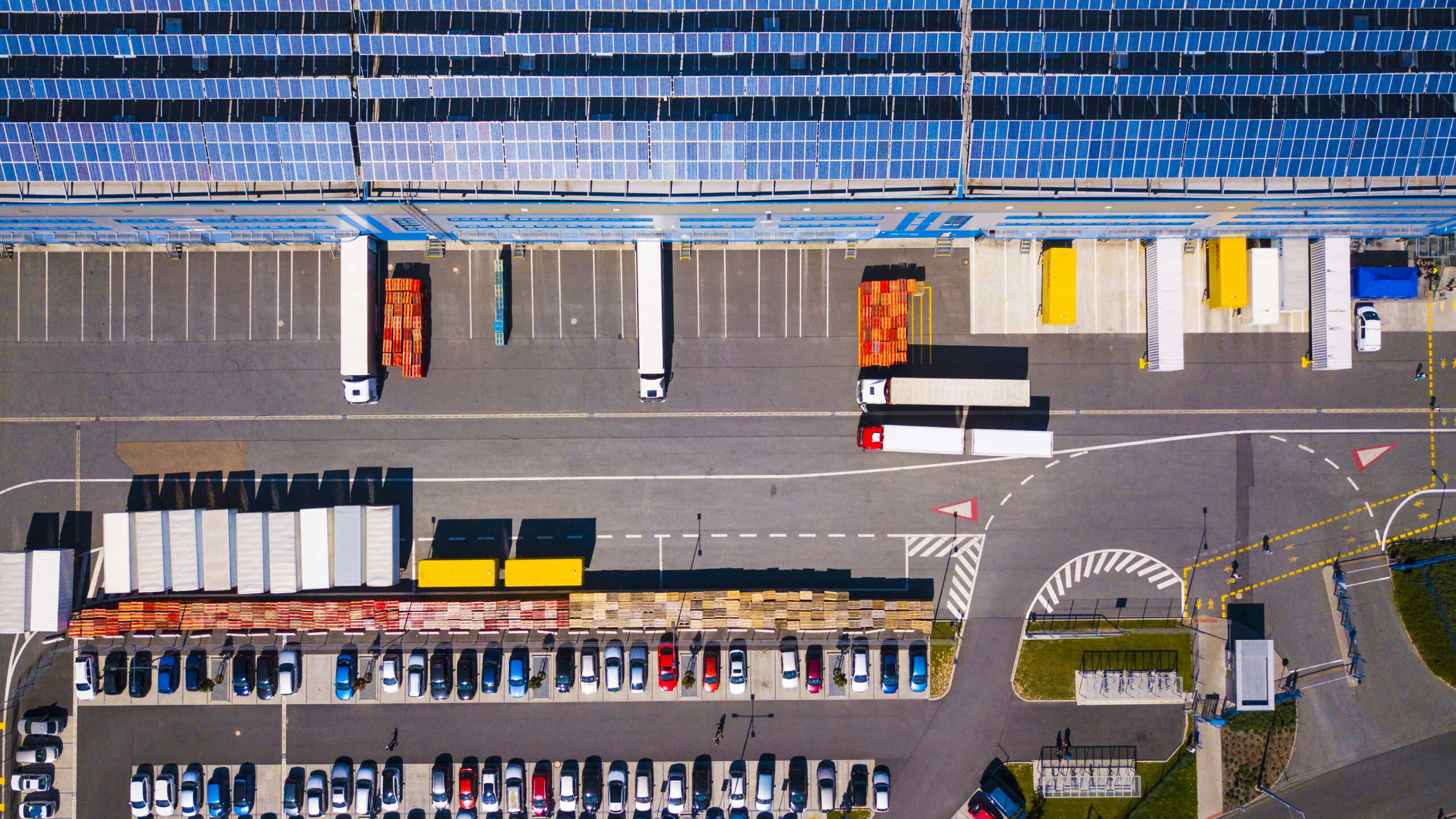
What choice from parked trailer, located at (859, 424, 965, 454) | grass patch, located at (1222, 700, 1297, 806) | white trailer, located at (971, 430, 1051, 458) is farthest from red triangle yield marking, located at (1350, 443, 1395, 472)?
parked trailer, located at (859, 424, 965, 454)

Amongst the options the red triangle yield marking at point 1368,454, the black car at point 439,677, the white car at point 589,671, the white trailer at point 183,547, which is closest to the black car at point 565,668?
the white car at point 589,671

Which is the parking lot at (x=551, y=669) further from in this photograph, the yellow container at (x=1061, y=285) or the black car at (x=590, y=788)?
the yellow container at (x=1061, y=285)

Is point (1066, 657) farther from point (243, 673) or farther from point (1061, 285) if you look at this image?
point (243, 673)

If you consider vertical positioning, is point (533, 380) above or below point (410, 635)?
above

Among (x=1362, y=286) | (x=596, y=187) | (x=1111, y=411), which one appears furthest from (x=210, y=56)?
(x=1362, y=286)

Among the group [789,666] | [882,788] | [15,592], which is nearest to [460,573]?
[789,666]

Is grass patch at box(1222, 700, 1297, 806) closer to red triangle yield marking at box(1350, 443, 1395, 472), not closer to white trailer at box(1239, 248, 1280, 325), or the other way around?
red triangle yield marking at box(1350, 443, 1395, 472)

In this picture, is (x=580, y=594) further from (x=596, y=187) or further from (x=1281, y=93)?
(x=1281, y=93)
